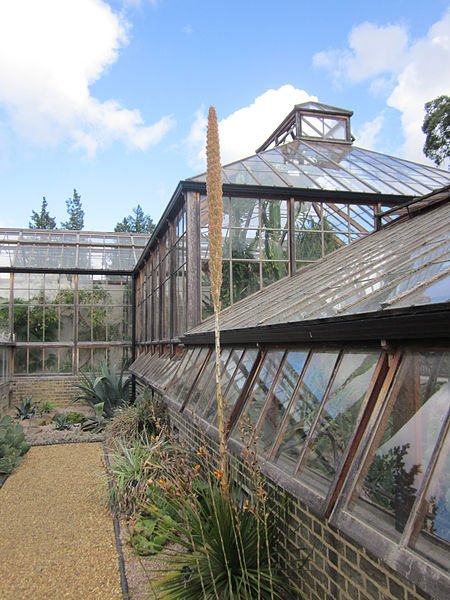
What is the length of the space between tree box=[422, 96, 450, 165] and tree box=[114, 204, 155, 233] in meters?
36.4

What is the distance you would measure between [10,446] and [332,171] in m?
9.46

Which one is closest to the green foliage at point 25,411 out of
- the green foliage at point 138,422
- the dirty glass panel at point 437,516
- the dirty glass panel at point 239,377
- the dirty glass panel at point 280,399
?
Result: the green foliage at point 138,422

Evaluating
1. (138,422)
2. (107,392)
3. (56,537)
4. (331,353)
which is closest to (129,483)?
(56,537)

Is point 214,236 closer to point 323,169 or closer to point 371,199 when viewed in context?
point 371,199

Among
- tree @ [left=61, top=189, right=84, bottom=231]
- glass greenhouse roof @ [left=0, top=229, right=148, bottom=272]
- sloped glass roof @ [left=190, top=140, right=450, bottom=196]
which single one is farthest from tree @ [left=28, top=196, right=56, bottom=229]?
sloped glass roof @ [left=190, top=140, right=450, bottom=196]

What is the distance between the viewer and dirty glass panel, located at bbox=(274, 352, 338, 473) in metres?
3.23

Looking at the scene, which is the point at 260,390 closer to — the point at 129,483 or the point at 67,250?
the point at 129,483

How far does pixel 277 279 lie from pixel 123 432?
15.1 feet

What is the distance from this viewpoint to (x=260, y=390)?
4.27 m

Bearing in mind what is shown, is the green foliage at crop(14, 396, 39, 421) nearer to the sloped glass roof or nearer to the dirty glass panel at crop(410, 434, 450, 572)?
the sloped glass roof

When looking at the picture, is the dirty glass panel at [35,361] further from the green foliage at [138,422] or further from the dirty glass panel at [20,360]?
the green foliage at [138,422]

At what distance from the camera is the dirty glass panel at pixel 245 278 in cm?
982

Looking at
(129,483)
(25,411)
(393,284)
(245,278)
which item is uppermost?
(245,278)

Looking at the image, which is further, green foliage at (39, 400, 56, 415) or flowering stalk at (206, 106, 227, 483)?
green foliage at (39, 400, 56, 415)
